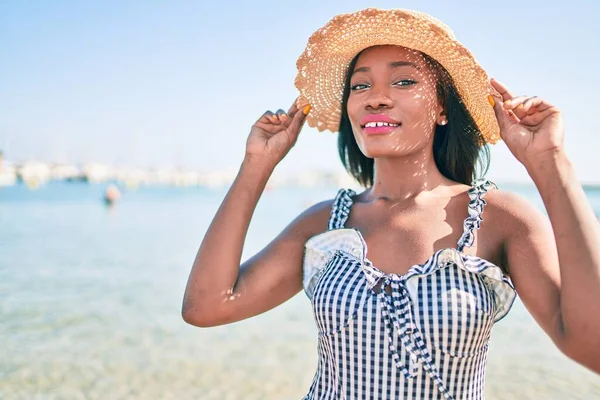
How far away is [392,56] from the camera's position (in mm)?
2287

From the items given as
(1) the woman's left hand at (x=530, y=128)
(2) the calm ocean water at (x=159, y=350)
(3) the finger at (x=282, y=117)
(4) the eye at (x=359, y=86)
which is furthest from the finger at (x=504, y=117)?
(2) the calm ocean water at (x=159, y=350)

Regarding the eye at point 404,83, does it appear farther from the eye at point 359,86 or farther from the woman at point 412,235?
the eye at point 359,86

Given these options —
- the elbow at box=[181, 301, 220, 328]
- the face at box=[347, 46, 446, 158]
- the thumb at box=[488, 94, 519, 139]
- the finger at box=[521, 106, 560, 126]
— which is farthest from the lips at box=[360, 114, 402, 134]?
the elbow at box=[181, 301, 220, 328]

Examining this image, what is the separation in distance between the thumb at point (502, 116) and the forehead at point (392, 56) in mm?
344

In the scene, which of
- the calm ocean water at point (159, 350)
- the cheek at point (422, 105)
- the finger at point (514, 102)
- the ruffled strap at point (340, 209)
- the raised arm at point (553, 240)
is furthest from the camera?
the calm ocean water at point (159, 350)

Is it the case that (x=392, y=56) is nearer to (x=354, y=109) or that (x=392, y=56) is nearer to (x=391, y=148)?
(x=354, y=109)

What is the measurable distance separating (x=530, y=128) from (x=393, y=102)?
50cm

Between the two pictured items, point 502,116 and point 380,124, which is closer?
point 502,116

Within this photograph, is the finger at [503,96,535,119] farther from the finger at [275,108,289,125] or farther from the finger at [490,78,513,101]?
the finger at [275,108,289,125]

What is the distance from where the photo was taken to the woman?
1.84 m

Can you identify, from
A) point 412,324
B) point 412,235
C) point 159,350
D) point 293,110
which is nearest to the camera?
point 412,324

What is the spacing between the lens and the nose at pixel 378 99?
85.4 inches

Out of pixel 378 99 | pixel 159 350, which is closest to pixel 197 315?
pixel 378 99

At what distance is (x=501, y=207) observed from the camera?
6.73 ft
